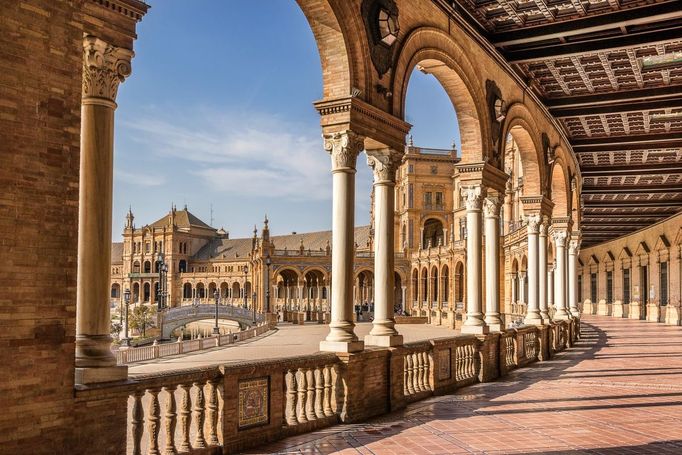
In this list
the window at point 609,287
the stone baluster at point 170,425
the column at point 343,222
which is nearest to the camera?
the stone baluster at point 170,425

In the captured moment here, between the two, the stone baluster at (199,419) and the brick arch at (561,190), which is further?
the brick arch at (561,190)

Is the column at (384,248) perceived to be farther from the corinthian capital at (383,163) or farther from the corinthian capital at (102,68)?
the corinthian capital at (102,68)

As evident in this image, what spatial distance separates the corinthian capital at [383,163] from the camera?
10.8 m

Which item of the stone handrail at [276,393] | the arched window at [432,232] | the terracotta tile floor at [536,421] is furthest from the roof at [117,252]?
the stone handrail at [276,393]

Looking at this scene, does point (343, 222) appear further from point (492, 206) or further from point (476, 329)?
point (492, 206)

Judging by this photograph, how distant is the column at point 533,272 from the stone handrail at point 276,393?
6642 millimetres

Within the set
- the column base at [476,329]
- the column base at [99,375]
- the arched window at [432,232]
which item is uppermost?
the arched window at [432,232]

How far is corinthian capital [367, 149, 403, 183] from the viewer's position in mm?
10836

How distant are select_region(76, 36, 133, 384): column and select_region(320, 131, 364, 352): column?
3.90 metres

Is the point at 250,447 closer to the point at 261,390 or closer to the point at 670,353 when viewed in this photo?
the point at 261,390

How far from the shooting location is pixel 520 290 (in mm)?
50344

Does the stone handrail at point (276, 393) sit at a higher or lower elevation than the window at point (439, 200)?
lower

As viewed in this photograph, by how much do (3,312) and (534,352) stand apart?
15240 mm

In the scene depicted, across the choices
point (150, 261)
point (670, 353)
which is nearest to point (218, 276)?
point (150, 261)
